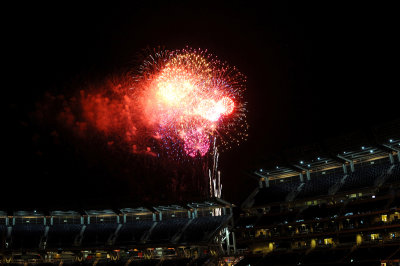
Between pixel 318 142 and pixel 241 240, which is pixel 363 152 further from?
pixel 241 240

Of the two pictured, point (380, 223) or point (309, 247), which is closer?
point (380, 223)

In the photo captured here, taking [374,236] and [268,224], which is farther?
[268,224]

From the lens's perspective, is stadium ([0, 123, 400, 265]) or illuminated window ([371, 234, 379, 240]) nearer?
illuminated window ([371, 234, 379, 240])

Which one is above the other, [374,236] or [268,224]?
[268,224]

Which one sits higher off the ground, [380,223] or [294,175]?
[294,175]

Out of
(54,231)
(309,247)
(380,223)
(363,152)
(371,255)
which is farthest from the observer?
(54,231)

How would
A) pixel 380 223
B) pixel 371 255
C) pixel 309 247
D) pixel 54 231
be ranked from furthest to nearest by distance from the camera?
1. pixel 54 231
2. pixel 309 247
3. pixel 380 223
4. pixel 371 255

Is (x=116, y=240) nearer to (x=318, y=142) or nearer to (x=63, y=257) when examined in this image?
(x=63, y=257)

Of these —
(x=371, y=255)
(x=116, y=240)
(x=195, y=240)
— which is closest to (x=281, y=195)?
(x=195, y=240)

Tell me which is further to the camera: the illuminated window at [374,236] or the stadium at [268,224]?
the stadium at [268,224]

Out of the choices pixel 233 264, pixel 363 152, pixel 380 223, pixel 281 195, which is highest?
pixel 363 152
